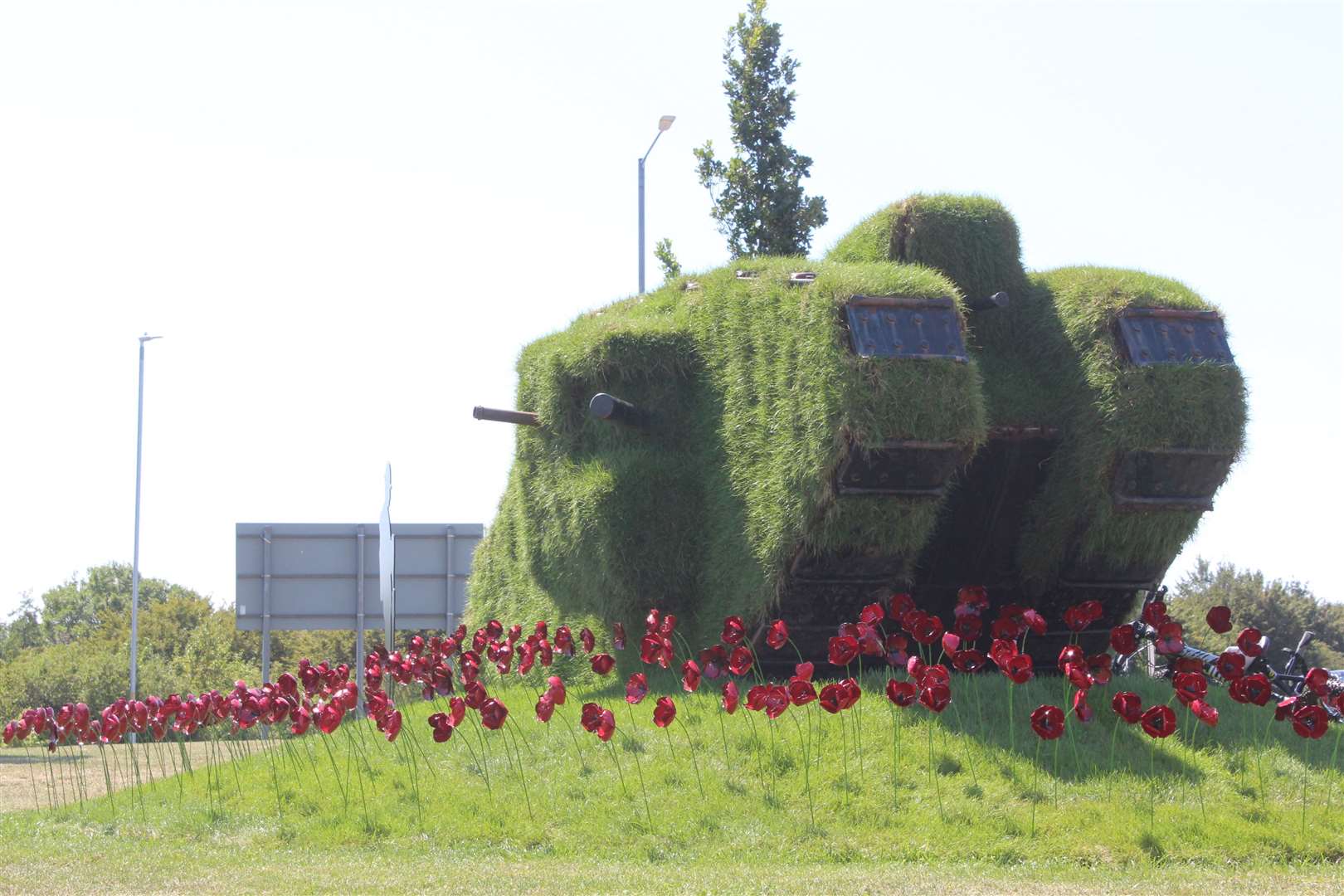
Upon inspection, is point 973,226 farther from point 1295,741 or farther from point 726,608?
point 1295,741

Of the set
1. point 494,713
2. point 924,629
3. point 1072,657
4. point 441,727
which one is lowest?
point 441,727

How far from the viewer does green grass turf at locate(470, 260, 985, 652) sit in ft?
36.3

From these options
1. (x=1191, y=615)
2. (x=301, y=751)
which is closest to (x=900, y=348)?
(x=301, y=751)

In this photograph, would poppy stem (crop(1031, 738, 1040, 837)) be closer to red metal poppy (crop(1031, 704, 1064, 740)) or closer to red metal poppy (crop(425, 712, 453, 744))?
red metal poppy (crop(1031, 704, 1064, 740))

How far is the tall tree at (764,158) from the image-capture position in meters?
20.6

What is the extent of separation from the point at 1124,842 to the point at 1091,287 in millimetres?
5011

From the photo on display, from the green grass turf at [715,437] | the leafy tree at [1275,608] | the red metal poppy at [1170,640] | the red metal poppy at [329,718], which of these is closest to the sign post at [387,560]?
the green grass turf at [715,437]

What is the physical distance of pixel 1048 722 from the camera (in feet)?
30.9

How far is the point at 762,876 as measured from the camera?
8.29 metres

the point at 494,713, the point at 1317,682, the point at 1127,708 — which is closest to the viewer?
the point at 1127,708

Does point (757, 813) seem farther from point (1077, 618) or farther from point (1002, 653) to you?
point (1077, 618)

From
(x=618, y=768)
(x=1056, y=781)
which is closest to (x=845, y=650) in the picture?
(x=1056, y=781)

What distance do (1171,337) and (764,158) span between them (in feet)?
32.0

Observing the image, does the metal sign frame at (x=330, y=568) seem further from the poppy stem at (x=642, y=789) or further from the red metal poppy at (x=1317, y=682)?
the red metal poppy at (x=1317, y=682)
